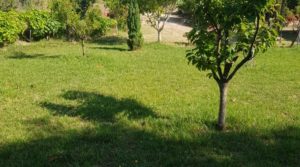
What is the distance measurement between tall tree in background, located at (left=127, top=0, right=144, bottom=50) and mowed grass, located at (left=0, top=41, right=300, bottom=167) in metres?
7.86

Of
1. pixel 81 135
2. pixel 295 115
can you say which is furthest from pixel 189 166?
pixel 295 115

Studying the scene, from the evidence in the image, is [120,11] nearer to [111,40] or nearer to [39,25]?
[111,40]

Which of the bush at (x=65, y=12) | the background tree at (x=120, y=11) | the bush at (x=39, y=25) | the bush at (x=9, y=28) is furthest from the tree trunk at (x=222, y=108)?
the background tree at (x=120, y=11)

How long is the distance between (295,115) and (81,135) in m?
4.92

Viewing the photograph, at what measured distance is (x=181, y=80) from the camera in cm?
1433

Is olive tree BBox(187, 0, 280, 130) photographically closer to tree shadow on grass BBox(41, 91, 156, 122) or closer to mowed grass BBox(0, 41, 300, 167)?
mowed grass BBox(0, 41, 300, 167)

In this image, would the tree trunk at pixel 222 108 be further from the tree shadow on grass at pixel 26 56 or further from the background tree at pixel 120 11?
the background tree at pixel 120 11

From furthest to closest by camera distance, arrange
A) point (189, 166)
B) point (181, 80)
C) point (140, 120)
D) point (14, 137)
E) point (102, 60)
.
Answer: point (102, 60) → point (181, 80) → point (140, 120) → point (14, 137) → point (189, 166)

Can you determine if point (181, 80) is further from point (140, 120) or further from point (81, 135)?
point (81, 135)

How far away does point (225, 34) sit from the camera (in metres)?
8.09

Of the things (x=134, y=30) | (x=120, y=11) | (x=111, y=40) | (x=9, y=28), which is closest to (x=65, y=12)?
(x=9, y=28)

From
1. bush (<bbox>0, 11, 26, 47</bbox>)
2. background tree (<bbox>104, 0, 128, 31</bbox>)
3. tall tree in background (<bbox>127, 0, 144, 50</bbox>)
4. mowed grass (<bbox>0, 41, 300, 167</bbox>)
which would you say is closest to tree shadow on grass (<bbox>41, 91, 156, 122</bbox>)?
mowed grass (<bbox>0, 41, 300, 167</bbox>)

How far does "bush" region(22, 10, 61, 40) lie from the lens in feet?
88.8

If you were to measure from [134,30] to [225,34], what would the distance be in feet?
57.3
